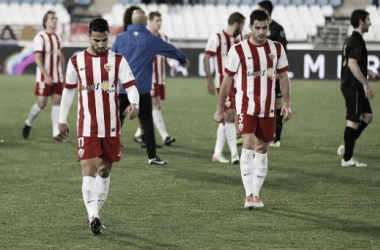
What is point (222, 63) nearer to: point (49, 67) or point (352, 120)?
point (352, 120)

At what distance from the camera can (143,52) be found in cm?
1184

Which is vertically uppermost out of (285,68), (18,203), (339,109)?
(285,68)

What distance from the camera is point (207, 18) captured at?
3216 centimetres

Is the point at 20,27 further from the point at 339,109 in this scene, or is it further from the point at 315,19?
the point at 339,109

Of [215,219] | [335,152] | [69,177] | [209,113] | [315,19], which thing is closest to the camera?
[215,219]

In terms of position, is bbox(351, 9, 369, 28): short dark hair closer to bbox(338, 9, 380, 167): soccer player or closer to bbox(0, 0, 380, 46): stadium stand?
bbox(338, 9, 380, 167): soccer player

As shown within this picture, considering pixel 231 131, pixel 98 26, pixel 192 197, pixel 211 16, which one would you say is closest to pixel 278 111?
pixel 231 131

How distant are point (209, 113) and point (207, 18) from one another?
14.0 meters

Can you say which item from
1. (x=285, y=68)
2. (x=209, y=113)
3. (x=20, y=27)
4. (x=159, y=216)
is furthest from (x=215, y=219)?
(x=20, y=27)

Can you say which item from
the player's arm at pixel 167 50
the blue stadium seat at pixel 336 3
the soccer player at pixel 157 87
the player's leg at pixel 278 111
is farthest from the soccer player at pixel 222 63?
the blue stadium seat at pixel 336 3

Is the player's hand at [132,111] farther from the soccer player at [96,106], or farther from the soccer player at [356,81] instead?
the soccer player at [356,81]

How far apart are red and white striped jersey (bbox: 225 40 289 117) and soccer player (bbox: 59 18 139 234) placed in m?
1.40

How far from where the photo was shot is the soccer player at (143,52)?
38.5 ft

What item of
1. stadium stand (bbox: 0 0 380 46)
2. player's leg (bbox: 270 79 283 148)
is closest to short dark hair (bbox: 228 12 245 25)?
player's leg (bbox: 270 79 283 148)
